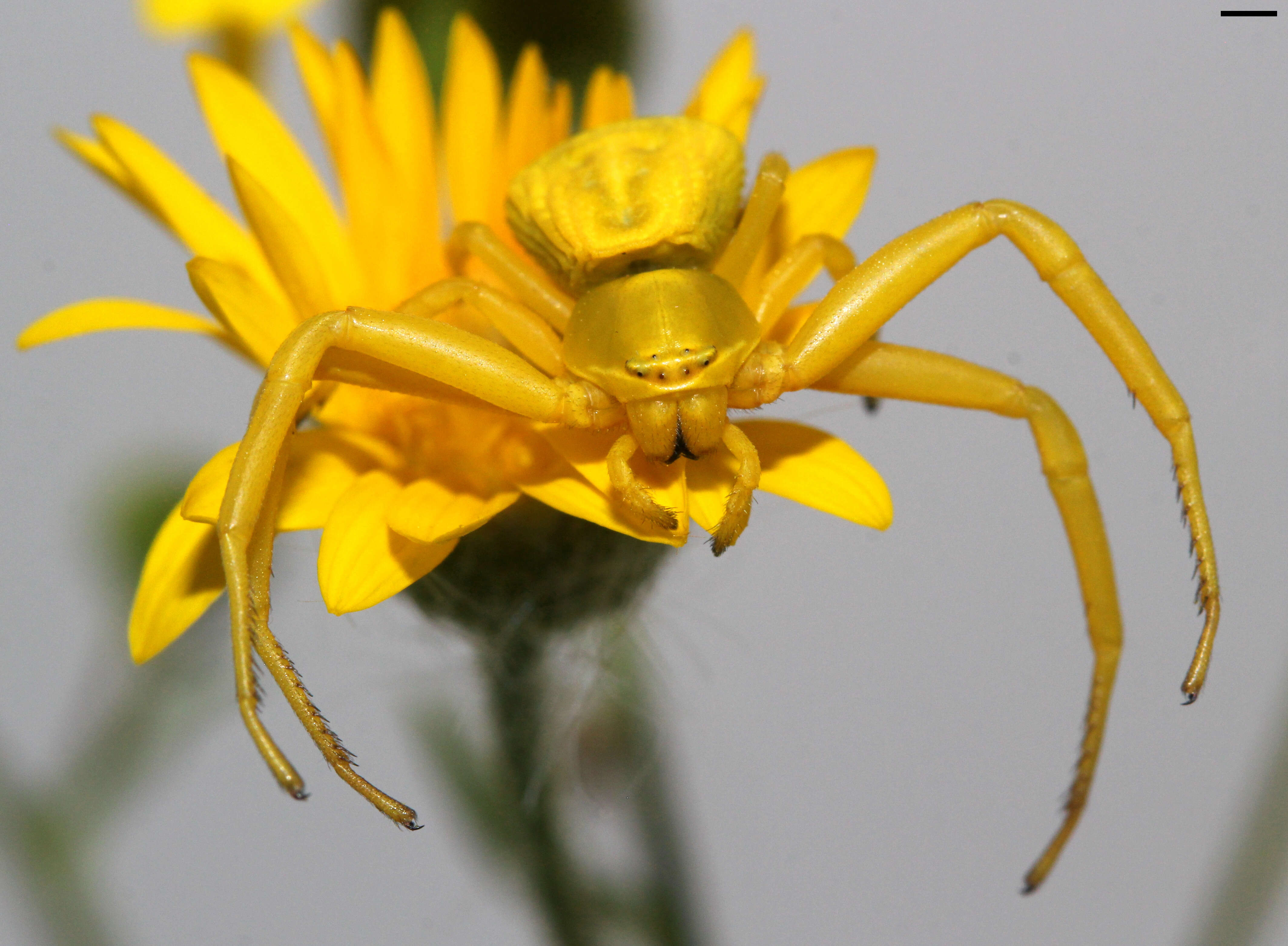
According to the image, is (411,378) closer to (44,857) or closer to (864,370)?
(864,370)

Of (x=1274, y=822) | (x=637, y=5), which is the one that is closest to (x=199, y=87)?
(x=637, y=5)

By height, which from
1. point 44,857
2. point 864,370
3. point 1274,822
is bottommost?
point 44,857

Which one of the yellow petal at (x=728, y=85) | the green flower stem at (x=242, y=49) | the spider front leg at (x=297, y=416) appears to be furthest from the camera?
the green flower stem at (x=242, y=49)

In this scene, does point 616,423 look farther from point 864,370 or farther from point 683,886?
point 683,886

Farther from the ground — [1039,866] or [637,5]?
[637,5]

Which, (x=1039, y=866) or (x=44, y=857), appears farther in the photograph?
(x=44, y=857)

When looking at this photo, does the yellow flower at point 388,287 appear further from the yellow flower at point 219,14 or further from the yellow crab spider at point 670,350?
the yellow flower at point 219,14

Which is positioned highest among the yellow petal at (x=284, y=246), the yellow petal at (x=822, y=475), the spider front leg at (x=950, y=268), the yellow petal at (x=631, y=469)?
the spider front leg at (x=950, y=268)

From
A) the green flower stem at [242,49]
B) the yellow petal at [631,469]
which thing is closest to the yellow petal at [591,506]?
the yellow petal at [631,469]
